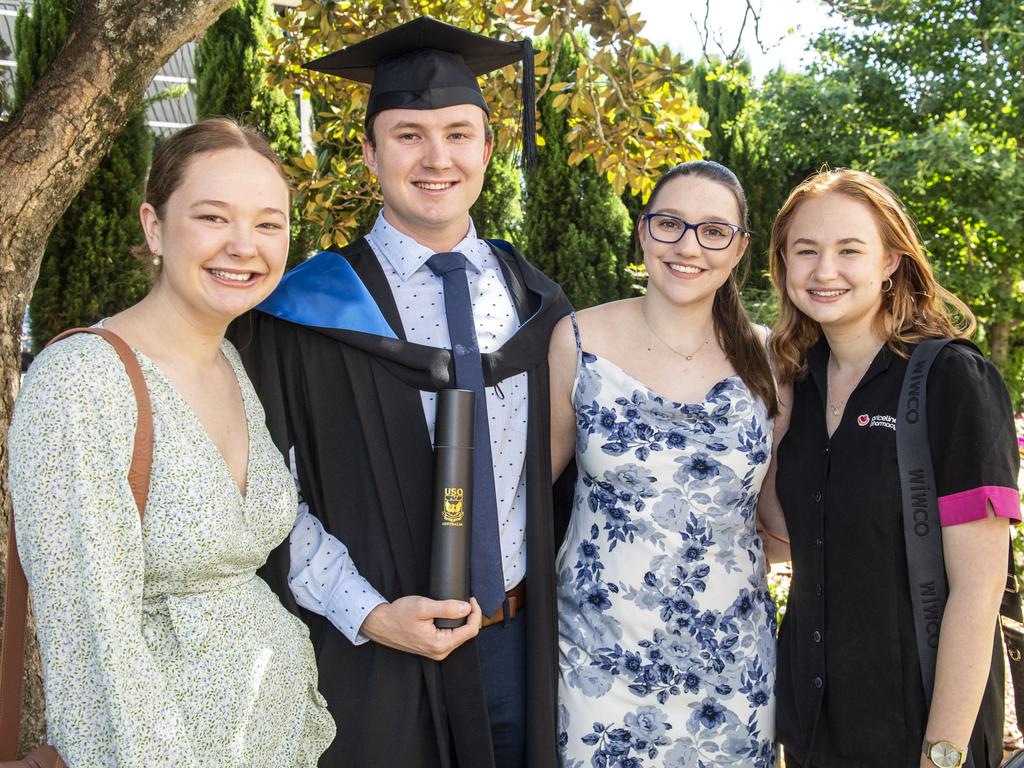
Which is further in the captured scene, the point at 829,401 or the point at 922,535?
the point at 829,401

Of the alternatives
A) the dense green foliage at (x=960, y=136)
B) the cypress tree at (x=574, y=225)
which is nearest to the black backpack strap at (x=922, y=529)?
the dense green foliage at (x=960, y=136)

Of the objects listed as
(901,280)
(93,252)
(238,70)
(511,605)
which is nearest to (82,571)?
(511,605)

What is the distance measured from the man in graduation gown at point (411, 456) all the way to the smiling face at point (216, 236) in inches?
11.2

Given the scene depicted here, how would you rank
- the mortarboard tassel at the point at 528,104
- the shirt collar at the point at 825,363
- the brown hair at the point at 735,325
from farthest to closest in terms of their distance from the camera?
1. the mortarboard tassel at the point at 528,104
2. the brown hair at the point at 735,325
3. the shirt collar at the point at 825,363

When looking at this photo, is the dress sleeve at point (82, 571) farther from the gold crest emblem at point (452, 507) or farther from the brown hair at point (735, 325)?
the brown hair at point (735, 325)

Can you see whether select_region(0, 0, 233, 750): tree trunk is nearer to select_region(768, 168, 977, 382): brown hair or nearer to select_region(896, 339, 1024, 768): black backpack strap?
select_region(768, 168, 977, 382): brown hair

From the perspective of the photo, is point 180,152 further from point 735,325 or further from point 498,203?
point 498,203

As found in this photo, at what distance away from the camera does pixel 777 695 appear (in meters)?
2.39

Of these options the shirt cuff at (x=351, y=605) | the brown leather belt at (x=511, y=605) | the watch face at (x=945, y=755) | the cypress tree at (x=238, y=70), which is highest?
the cypress tree at (x=238, y=70)

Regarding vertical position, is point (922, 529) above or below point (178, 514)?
below

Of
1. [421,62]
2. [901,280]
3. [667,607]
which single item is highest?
[421,62]

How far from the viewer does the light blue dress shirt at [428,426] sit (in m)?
2.08

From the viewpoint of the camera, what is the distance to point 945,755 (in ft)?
6.53

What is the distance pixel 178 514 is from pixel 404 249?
96 centimetres
